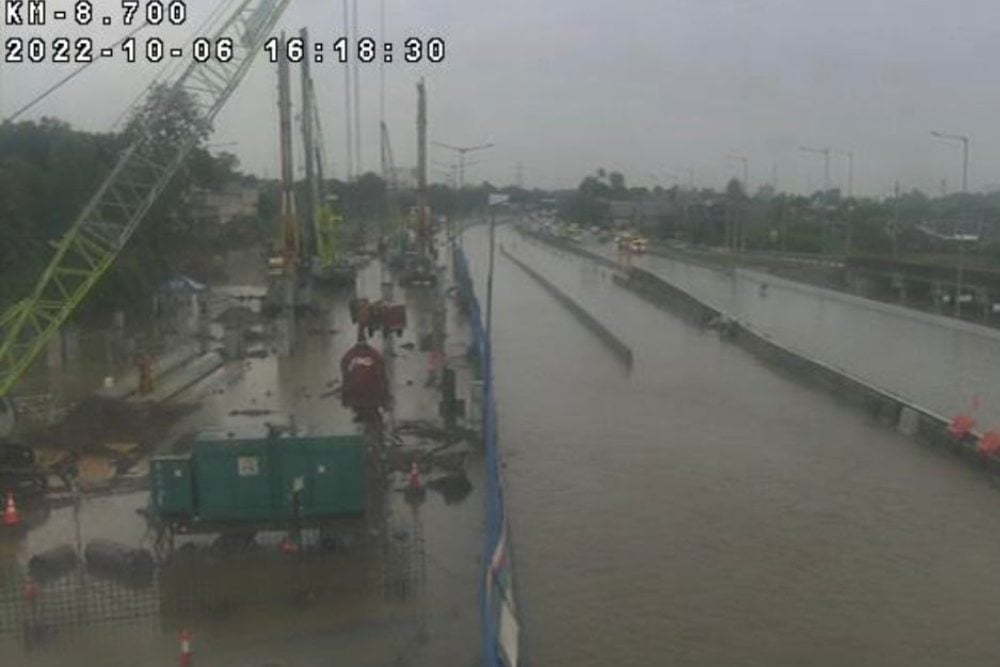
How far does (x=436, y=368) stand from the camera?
15812mm

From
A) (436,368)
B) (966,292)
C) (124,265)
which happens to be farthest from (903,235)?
(436,368)

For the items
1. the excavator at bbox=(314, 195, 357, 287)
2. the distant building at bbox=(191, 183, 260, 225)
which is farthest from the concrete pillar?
the distant building at bbox=(191, 183, 260, 225)

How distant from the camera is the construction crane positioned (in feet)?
44.1

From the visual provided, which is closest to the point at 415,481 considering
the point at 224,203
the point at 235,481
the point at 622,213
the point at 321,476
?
the point at 321,476

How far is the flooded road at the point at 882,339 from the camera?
16.2m

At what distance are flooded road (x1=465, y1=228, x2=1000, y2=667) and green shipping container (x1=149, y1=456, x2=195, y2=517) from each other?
217cm

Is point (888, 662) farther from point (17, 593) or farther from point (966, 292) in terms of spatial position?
point (966, 292)

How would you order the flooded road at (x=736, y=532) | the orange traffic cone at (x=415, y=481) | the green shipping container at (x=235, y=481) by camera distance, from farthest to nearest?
the orange traffic cone at (x=415, y=481) → the green shipping container at (x=235, y=481) → the flooded road at (x=736, y=532)

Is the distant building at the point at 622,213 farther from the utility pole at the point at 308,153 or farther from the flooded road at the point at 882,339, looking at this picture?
the utility pole at the point at 308,153

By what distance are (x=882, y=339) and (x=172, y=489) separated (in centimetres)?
1729

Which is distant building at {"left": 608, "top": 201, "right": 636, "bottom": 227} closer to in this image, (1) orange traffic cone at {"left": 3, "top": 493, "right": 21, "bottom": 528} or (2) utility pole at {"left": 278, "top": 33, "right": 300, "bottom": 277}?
(2) utility pole at {"left": 278, "top": 33, "right": 300, "bottom": 277}

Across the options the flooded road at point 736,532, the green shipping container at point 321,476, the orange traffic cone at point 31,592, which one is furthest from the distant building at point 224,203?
the orange traffic cone at point 31,592

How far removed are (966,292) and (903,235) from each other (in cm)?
2064

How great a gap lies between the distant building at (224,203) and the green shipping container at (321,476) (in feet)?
96.0
